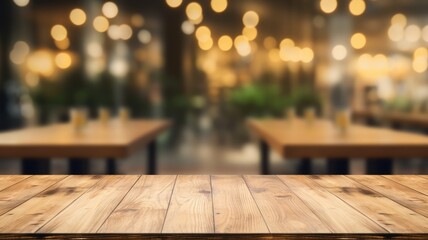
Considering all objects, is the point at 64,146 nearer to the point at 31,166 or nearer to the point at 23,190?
the point at 31,166

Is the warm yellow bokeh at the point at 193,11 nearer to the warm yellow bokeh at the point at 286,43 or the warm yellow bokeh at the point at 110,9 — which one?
the warm yellow bokeh at the point at 110,9

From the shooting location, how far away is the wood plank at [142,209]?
144 centimetres

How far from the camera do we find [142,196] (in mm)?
1868

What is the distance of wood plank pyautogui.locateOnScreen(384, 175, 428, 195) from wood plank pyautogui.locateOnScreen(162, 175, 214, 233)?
29.3 inches

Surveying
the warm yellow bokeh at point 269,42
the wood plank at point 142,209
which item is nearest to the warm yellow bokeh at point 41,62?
the warm yellow bokeh at point 269,42

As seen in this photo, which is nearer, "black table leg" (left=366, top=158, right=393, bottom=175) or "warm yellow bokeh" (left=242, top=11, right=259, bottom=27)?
"black table leg" (left=366, top=158, right=393, bottom=175)

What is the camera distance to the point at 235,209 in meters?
1.66

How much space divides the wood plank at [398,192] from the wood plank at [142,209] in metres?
0.73

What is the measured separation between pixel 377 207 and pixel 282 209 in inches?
11.5

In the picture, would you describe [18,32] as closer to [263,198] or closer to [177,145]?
[177,145]

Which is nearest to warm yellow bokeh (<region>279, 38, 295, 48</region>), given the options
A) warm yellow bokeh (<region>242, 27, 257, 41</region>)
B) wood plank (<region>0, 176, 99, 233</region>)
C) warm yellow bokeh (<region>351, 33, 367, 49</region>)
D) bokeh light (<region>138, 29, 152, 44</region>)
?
warm yellow bokeh (<region>242, 27, 257, 41</region>)

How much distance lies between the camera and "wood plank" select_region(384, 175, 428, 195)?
2.04 m

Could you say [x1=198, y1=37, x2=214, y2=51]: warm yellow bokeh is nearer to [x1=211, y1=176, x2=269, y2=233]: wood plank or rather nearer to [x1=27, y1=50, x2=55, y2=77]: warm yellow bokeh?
[x1=27, y1=50, x2=55, y2=77]: warm yellow bokeh

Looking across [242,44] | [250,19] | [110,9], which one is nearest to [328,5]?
[250,19]
